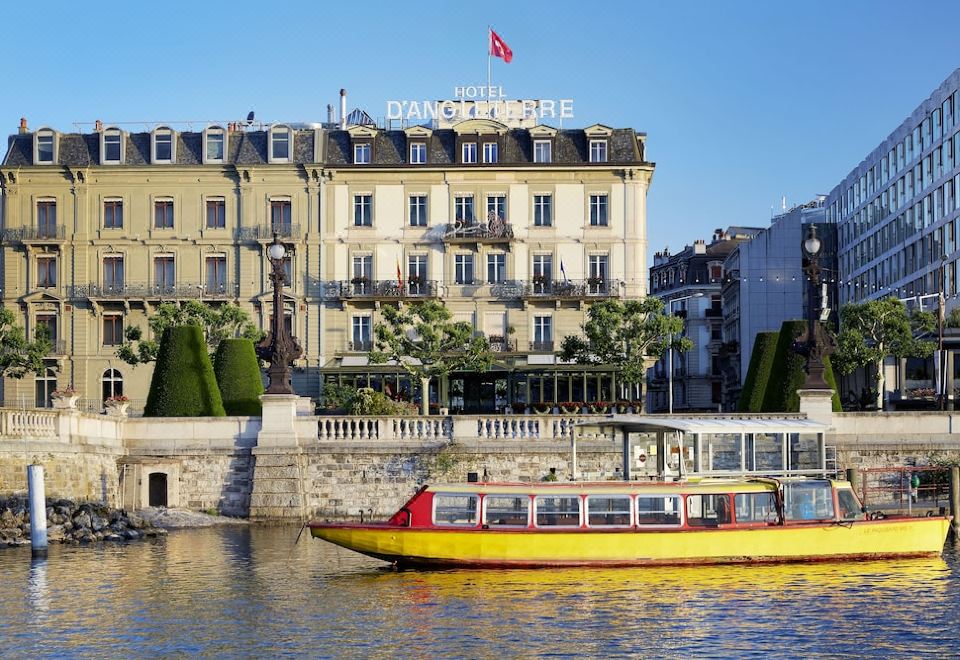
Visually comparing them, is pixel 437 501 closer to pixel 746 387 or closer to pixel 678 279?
pixel 746 387

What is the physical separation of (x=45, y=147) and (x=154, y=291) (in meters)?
10.2

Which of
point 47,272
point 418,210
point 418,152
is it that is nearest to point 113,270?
point 47,272

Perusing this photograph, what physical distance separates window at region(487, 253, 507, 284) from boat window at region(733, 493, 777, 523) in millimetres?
48497

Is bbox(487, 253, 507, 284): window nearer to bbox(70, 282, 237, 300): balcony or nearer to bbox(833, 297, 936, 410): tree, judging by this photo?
bbox(70, 282, 237, 300): balcony

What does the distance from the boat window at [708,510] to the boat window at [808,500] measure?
4.89 ft

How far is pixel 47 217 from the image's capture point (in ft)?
275

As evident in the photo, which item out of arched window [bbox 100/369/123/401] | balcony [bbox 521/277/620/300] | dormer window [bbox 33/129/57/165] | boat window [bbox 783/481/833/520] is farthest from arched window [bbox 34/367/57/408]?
boat window [bbox 783/481/833/520]

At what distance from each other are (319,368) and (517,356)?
10.8m

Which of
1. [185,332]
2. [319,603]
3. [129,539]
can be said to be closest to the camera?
[319,603]

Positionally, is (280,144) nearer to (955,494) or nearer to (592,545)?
(955,494)

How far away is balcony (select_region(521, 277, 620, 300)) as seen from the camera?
272ft

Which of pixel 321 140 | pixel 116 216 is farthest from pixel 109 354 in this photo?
pixel 321 140

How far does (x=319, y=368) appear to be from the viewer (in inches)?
3236

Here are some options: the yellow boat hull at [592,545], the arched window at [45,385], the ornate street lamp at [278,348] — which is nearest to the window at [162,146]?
the arched window at [45,385]
